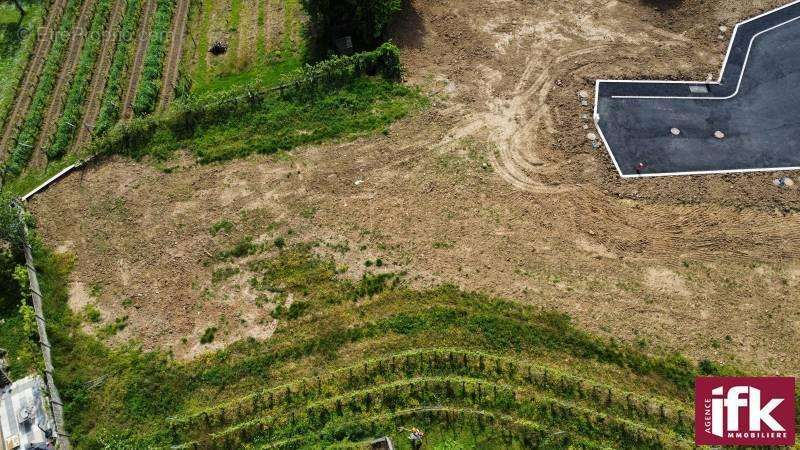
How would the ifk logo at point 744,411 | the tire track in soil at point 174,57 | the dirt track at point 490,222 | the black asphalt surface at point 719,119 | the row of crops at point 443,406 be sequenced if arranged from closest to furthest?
1. the ifk logo at point 744,411
2. the row of crops at point 443,406
3. the dirt track at point 490,222
4. the black asphalt surface at point 719,119
5. the tire track in soil at point 174,57

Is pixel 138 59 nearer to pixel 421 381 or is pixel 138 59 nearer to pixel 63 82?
pixel 63 82

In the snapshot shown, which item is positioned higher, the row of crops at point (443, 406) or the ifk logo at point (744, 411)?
the row of crops at point (443, 406)

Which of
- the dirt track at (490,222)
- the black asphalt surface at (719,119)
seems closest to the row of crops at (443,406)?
the dirt track at (490,222)

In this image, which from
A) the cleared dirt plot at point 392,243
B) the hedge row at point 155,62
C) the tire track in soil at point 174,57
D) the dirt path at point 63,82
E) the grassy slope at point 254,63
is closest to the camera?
the cleared dirt plot at point 392,243

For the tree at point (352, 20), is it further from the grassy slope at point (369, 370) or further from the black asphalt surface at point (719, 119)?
the grassy slope at point (369, 370)

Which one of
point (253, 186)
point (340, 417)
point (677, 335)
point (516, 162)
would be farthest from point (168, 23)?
point (677, 335)

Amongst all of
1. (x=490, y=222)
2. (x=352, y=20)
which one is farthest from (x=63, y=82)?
(x=490, y=222)

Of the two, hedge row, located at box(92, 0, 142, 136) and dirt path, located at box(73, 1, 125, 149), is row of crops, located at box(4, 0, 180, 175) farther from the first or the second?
dirt path, located at box(73, 1, 125, 149)

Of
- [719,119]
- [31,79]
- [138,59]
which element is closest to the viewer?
[719,119]
